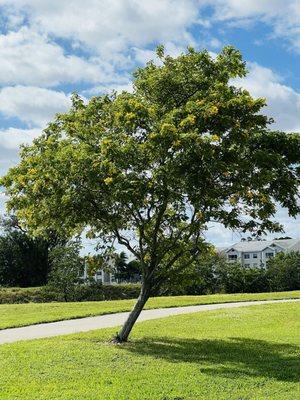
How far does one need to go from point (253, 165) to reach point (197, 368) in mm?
4345

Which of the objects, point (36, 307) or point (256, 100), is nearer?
point (256, 100)

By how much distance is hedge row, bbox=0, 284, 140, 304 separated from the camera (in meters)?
33.4

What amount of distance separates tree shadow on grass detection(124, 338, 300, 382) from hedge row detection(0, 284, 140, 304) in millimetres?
20699

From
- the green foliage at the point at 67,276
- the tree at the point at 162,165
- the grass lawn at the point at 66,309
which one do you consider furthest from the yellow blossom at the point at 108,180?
A: the green foliage at the point at 67,276

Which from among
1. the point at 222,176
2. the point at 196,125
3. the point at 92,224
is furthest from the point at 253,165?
the point at 92,224

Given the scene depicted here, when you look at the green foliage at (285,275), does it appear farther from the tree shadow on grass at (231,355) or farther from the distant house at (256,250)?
the distant house at (256,250)

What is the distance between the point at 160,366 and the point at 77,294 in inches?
1033

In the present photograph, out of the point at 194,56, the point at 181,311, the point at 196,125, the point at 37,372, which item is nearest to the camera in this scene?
the point at 37,372

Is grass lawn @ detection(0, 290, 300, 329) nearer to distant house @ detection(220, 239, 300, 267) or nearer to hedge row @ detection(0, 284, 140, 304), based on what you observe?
hedge row @ detection(0, 284, 140, 304)

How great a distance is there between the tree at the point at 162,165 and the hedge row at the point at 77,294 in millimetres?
20570

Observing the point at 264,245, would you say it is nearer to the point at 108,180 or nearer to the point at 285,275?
the point at 285,275

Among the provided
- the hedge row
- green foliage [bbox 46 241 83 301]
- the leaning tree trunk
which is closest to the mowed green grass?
the leaning tree trunk

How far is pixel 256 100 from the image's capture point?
1258 centimetres

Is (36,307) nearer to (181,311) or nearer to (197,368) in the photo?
(181,311)
